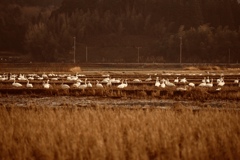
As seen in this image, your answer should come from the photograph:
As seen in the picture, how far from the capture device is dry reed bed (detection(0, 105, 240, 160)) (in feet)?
39.4

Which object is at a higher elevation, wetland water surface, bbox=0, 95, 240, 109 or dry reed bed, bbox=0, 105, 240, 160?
dry reed bed, bbox=0, 105, 240, 160

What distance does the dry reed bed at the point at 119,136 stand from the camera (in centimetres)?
1200

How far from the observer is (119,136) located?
545 inches

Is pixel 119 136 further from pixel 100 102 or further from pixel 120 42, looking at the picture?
pixel 120 42

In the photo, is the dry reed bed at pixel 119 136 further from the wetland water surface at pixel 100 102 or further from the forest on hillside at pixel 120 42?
the forest on hillside at pixel 120 42

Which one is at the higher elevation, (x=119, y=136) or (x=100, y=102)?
(x=119, y=136)

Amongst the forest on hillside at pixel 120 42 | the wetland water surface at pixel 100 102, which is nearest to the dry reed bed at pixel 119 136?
the wetland water surface at pixel 100 102

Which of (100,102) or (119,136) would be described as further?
(100,102)

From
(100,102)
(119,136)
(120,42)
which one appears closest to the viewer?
(119,136)

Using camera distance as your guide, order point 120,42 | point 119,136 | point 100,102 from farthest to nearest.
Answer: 1. point 120,42
2. point 100,102
3. point 119,136

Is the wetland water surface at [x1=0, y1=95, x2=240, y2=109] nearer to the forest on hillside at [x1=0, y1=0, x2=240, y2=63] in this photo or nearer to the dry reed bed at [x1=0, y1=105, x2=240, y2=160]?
the dry reed bed at [x1=0, y1=105, x2=240, y2=160]

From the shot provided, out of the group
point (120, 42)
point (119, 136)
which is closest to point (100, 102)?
point (119, 136)

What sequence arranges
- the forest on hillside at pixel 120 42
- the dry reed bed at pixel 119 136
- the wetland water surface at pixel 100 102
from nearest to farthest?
the dry reed bed at pixel 119 136 < the wetland water surface at pixel 100 102 < the forest on hillside at pixel 120 42

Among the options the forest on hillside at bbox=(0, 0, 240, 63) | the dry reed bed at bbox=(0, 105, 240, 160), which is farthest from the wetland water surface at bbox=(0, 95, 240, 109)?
the forest on hillside at bbox=(0, 0, 240, 63)
